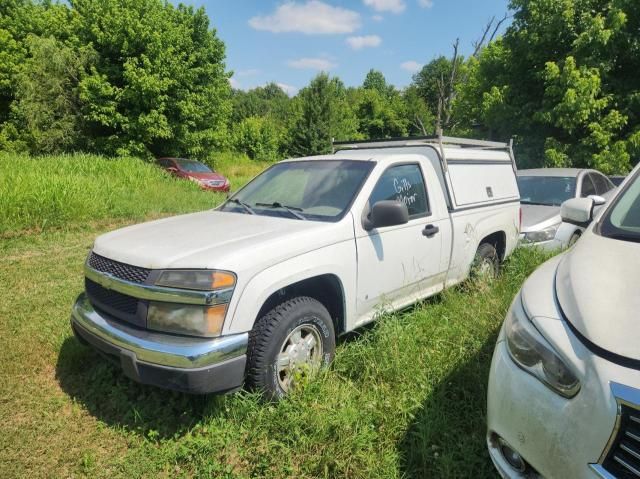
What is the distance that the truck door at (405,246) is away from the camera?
3.31 meters

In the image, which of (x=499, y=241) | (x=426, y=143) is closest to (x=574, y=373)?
(x=426, y=143)

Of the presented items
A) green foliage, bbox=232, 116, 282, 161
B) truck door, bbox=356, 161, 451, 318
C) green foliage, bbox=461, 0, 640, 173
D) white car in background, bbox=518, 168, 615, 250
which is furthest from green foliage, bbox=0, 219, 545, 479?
green foliage, bbox=232, 116, 282, 161

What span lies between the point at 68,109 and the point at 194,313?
2127cm

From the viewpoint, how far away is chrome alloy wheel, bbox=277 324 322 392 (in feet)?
9.30

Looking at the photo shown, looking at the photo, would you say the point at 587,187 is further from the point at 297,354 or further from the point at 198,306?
the point at 198,306

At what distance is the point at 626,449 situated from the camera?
1424mm

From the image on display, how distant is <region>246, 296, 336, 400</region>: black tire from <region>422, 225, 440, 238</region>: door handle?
1.42 metres

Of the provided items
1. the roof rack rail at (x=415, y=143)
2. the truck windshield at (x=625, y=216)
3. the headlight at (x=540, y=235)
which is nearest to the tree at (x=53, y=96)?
the roof rack rail at (x=415, y=143)

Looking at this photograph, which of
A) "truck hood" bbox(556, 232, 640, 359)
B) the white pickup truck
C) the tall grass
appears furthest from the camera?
the tall grass

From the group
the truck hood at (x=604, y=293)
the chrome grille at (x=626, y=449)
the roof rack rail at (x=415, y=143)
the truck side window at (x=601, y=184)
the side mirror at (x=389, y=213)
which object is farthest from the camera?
the truck side window at (x=601, y=184)

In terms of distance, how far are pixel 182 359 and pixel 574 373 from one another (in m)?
1.89

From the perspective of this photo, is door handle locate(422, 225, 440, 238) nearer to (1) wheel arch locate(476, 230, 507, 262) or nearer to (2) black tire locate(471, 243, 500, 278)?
(2) black tire locate(471, 243, 500, 278)

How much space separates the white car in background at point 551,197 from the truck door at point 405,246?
2.66 metres

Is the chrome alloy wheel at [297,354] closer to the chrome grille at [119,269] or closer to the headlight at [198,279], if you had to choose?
the headlight at [198,279]
